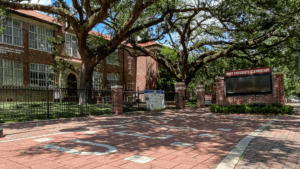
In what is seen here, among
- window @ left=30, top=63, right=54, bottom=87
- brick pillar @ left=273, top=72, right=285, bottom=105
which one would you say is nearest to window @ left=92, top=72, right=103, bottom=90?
window @ left=30, top=63, right=54, bottom=87

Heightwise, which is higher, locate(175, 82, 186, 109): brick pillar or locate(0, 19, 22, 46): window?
locate(0, 19, 22, 46): window

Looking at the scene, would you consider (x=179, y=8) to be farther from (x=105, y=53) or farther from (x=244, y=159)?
(x=244, y=159)

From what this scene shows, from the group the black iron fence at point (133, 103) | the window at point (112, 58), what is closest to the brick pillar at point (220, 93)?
the black iron fence at point (133, 103)

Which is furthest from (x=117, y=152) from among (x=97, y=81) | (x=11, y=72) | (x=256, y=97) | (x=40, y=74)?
(x=97, y=81)

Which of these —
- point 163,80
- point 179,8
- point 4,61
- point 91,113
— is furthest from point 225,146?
point 163,80

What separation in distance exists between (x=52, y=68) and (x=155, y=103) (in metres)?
11.0

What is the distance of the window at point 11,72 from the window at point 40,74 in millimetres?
1027

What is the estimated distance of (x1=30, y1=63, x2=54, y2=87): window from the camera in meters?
20.2

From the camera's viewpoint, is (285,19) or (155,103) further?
(155,103)

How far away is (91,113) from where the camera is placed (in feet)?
41.5

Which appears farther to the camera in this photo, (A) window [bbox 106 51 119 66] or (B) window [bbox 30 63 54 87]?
(A) window [bbox 106 51 119 66]

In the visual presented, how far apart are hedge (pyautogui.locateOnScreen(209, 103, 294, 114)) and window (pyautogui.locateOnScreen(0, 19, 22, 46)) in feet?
57.0

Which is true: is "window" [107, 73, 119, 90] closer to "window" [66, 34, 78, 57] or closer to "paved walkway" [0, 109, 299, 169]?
"window" [66, 34, 78, 57]

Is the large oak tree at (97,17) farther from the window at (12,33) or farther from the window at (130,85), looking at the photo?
the window at (130,85)
